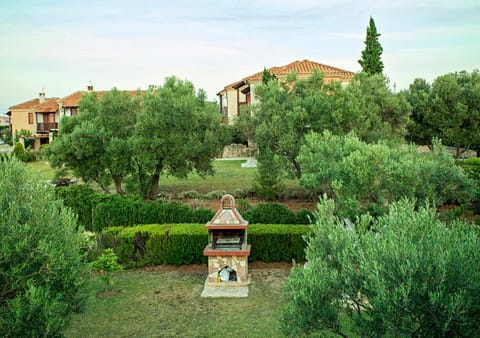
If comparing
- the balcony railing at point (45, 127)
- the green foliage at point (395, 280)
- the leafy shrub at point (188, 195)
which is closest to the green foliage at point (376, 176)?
the green foliage at point (395, 280)

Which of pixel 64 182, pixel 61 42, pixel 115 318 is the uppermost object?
pixel 61 42

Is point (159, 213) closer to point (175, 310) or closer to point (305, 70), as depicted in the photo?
point (175, 310)

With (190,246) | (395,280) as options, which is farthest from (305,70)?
(395,280)

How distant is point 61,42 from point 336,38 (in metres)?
17.5

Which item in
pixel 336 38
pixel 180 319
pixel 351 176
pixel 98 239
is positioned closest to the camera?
pixel 180 319

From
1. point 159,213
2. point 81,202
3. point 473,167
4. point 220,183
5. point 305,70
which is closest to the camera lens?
point 159,213

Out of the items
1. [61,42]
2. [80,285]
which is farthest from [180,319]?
[61,42]

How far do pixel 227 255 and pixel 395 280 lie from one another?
799 centimetres

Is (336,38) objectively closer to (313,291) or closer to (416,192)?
(416,192)

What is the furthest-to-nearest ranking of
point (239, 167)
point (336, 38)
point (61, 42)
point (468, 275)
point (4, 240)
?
point (239, 167), point (336, 38), point (61, 42), point (4, 240), point (468, 275)

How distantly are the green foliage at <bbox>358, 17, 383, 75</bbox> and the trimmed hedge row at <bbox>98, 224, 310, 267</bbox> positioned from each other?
997 inches

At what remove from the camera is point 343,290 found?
629cm

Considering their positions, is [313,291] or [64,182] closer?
[313,291]

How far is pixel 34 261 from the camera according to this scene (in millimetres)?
7059
